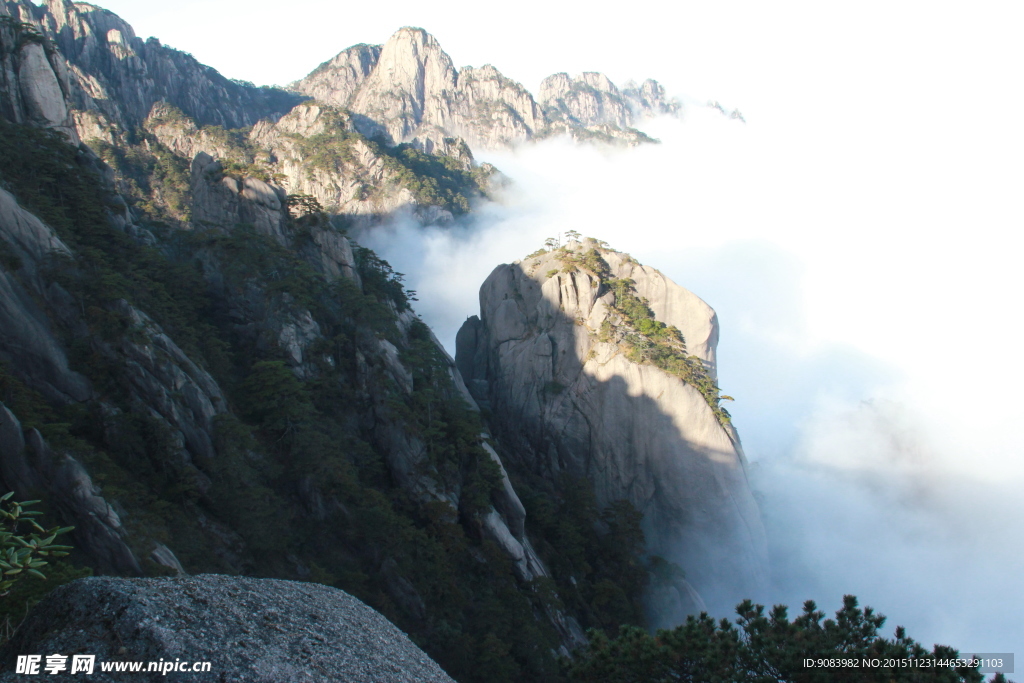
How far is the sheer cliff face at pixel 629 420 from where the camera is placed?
3703 cm

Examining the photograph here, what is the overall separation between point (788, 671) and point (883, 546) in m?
44.9

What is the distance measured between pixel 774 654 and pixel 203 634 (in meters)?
10.1

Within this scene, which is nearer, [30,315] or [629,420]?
[30,315]

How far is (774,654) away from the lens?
11.5 meters

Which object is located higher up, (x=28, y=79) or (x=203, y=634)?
(x=28, y=79)

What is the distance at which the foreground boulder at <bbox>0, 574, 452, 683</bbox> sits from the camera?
947 centimetres

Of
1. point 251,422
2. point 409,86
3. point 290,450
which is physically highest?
point 409,86

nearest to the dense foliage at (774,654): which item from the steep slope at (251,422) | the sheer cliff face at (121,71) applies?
the steep slope at (251,422)

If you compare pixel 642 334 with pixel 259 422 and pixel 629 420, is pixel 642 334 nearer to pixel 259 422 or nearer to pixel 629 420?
pixel 629 420

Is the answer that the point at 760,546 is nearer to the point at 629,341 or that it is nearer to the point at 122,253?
the point at 629,341

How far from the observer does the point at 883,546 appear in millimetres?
48000

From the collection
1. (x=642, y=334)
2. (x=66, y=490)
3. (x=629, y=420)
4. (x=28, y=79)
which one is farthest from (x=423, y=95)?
(x=66, y=490)

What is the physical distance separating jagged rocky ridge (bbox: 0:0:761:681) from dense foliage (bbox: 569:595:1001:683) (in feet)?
31.3

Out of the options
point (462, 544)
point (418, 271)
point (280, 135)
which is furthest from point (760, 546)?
point (280, 135)
